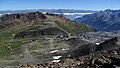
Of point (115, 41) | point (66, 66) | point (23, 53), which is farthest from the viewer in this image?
point (23, 53)

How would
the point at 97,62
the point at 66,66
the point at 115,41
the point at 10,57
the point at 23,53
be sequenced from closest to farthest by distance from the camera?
the point at 97,62, the point at 66,66, the point at 115,41, the point at 10,57, the point at 23,53

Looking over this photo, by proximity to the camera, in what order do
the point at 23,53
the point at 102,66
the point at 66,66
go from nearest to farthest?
the point at 102,66
the point at 66,66
the point at 23,53

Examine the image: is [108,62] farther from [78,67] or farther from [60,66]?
[60,66]


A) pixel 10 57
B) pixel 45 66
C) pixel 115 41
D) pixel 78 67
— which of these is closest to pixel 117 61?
pixel 78 67

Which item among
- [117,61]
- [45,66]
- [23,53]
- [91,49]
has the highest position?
[117,61]

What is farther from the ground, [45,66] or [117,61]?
[117,61]

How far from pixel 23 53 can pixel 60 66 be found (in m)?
113

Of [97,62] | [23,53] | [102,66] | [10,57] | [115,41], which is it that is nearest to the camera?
[102,66]

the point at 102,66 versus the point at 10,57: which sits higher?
the point at 102,66

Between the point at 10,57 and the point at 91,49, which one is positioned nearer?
the point at 91,49

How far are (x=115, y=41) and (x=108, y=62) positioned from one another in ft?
253

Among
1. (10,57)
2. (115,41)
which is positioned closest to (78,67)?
(115,41)

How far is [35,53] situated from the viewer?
186125 millimetres

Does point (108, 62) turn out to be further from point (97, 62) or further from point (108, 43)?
point (108, 43)
